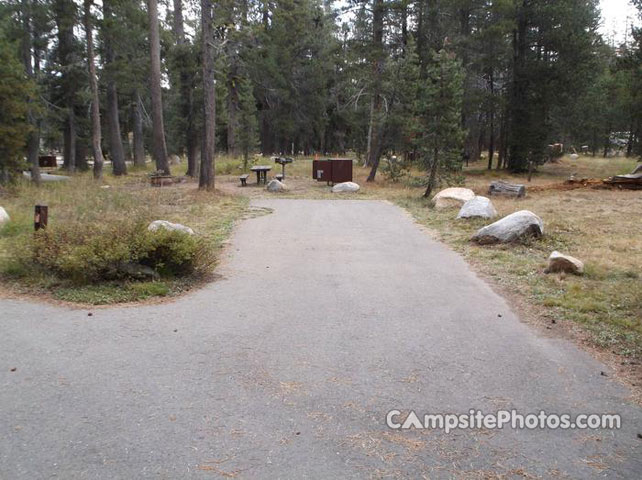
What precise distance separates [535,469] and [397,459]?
0.77 meters

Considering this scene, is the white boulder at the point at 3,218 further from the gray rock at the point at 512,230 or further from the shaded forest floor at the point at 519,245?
the gray rock at the point at 512,230

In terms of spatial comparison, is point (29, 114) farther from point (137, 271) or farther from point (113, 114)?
point (137, 271)

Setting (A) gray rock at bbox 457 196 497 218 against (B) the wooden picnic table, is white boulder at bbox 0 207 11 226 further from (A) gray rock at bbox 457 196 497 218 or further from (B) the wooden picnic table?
(B) the wooden picnic table

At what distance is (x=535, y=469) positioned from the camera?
2.86 meters

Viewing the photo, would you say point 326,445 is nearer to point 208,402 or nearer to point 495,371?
point 208,402

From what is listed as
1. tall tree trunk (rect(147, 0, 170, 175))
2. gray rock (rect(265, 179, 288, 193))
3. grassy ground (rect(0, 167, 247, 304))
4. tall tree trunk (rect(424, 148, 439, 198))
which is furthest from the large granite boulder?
tall tree trunk (rect(147, 0, 170, 175))

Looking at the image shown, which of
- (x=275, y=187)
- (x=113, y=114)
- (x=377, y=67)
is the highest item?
(x=377, y=67)

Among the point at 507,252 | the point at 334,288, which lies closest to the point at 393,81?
the point at 507,252

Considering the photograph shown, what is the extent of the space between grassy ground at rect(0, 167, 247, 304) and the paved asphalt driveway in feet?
1.61

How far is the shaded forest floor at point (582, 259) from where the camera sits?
5.07 m

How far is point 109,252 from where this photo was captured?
621cm

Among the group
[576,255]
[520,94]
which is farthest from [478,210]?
[520,94]

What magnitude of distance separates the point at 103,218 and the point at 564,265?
807cm

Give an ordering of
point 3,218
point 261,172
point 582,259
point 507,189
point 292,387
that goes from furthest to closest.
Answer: point 261,172 < point 507,189 < point 3,218 < point 582,259 < point 292,387
